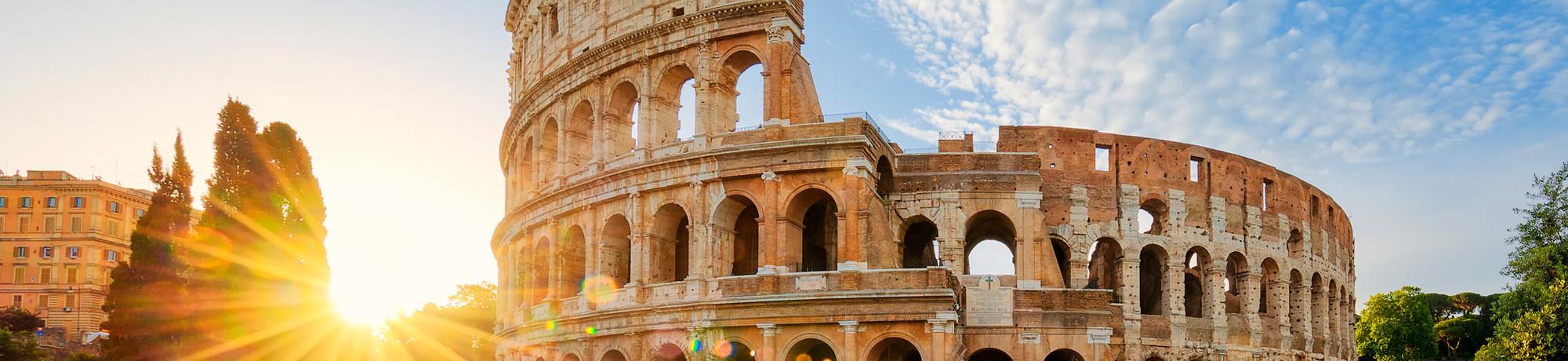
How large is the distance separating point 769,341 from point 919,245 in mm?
8167

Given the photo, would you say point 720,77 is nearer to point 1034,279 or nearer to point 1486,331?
point 1034,279

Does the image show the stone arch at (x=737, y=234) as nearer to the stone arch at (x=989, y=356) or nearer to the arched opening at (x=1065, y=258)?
the stone arch at (x=989, y=356)

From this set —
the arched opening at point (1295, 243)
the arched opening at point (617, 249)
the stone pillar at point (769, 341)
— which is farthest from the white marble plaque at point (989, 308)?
the arched opening at point (1295, 243)

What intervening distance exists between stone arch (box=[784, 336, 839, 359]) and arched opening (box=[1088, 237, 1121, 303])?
917cm

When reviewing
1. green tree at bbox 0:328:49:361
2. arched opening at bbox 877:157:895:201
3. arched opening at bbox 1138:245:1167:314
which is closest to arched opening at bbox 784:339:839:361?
arched opening at bbox 877:157:895:201

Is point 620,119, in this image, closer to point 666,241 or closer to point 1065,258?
point 666,241

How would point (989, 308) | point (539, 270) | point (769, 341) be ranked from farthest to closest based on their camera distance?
point (539, 270)
point (989, 308)
point (769, 341)

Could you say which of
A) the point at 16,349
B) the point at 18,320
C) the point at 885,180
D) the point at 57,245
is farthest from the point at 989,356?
the point at 57,245

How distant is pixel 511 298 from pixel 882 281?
1252cm

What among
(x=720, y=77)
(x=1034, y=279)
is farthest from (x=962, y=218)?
(x=720, y=77)

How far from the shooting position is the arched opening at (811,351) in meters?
26.2

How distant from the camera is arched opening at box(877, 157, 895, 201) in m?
30.0

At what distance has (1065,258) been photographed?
3244cm

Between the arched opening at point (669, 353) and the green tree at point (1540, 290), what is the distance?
1840 centimetres
